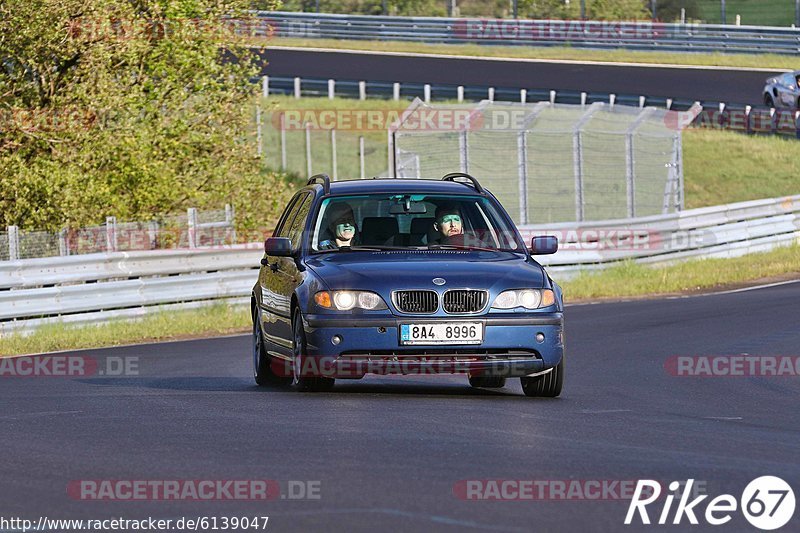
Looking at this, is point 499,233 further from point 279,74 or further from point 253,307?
point 279,74

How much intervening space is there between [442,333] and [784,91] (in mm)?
34764

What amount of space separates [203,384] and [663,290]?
13418mm

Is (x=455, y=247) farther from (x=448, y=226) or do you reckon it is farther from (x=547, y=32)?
(x=547, y=32)

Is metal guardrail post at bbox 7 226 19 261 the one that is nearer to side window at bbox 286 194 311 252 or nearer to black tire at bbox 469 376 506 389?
side window at bbox 286 194 311 252

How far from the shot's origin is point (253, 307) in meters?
13.9

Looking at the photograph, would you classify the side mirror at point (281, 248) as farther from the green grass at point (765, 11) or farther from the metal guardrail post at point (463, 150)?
the green grass at point (765, 11)

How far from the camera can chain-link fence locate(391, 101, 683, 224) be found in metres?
27.6

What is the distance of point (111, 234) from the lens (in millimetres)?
21328

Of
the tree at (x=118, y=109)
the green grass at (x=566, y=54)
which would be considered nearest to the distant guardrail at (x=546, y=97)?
the green grass at (x=566, y=54)

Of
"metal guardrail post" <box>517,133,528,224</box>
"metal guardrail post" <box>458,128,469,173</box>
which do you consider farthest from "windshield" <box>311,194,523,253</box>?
"metal guardrail post" <box>458,128,469,173</box>

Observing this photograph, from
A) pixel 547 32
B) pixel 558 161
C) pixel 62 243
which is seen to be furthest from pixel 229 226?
pixel 547 32

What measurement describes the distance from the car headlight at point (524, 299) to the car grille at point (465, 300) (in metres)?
0.10

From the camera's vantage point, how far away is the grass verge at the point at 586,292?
18750 mm

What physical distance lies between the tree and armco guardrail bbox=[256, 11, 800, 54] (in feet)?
99.9
